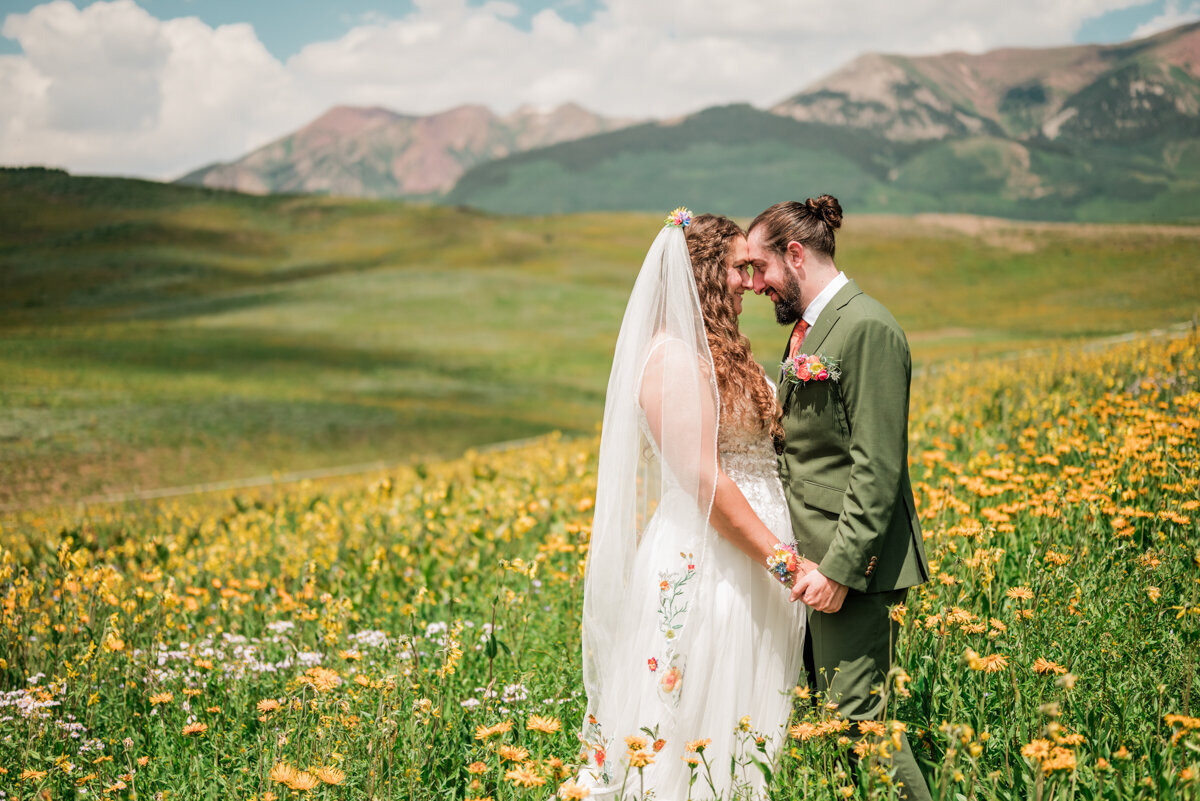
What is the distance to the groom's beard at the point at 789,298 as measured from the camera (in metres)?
3.04

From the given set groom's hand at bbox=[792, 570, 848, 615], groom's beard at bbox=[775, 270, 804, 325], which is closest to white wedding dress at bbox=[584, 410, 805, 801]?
groom's hand at bbox=[792, 570, 848, 615]

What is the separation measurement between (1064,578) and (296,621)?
13.8 feet

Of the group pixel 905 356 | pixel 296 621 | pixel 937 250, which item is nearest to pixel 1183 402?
pixel 905 356

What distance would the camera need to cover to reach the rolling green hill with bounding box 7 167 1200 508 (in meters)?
18.7

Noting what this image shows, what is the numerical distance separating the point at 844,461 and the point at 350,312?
37378 mm

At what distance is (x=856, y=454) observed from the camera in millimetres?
2713

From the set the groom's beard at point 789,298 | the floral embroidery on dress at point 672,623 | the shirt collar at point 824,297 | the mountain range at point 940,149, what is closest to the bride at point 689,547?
the floral embroidery on dress at point 672,623

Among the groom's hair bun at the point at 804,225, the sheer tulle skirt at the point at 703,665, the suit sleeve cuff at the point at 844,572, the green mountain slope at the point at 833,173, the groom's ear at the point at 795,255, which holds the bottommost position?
the sheer tulle skirt at the point at 703,665

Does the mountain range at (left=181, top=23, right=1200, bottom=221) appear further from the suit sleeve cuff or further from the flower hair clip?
the suit sleeve cuff

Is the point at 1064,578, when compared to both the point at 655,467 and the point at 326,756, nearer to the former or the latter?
the point at 655,467

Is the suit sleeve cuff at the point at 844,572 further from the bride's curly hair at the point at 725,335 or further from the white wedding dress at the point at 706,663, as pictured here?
the bride's curly hair at the point at 725,335

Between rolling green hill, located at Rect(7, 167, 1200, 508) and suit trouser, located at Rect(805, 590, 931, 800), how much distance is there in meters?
15.7

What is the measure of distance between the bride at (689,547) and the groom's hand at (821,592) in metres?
0.11

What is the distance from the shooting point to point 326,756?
263cm
